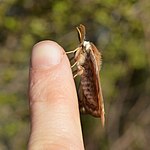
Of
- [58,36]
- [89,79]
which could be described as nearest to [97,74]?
[89,79]

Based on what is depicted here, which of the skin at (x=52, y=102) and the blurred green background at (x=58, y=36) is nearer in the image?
the skin at (x=52, y=102)

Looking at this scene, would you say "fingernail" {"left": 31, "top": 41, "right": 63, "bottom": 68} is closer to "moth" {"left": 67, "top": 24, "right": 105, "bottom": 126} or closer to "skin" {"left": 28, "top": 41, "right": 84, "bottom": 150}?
"skin" {"left": 28, "top": 41, "right": 84, "bottom": 150}

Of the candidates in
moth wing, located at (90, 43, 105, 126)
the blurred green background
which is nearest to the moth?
moth wing, located at (90, 43, 105, 126)

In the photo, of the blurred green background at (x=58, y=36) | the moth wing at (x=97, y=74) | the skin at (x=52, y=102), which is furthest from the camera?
the blurred green background at (x=58, y=36)

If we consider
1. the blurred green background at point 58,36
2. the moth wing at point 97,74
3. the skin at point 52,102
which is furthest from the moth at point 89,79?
the blurred green background at point 58,36

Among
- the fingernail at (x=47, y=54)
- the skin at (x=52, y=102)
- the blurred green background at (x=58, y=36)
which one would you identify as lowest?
the skin at (x=52, y=102)

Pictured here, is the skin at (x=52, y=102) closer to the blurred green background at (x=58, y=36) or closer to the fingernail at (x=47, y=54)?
the fingernail at (x=47, y=54)

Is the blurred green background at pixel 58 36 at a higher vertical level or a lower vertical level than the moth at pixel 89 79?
higher
